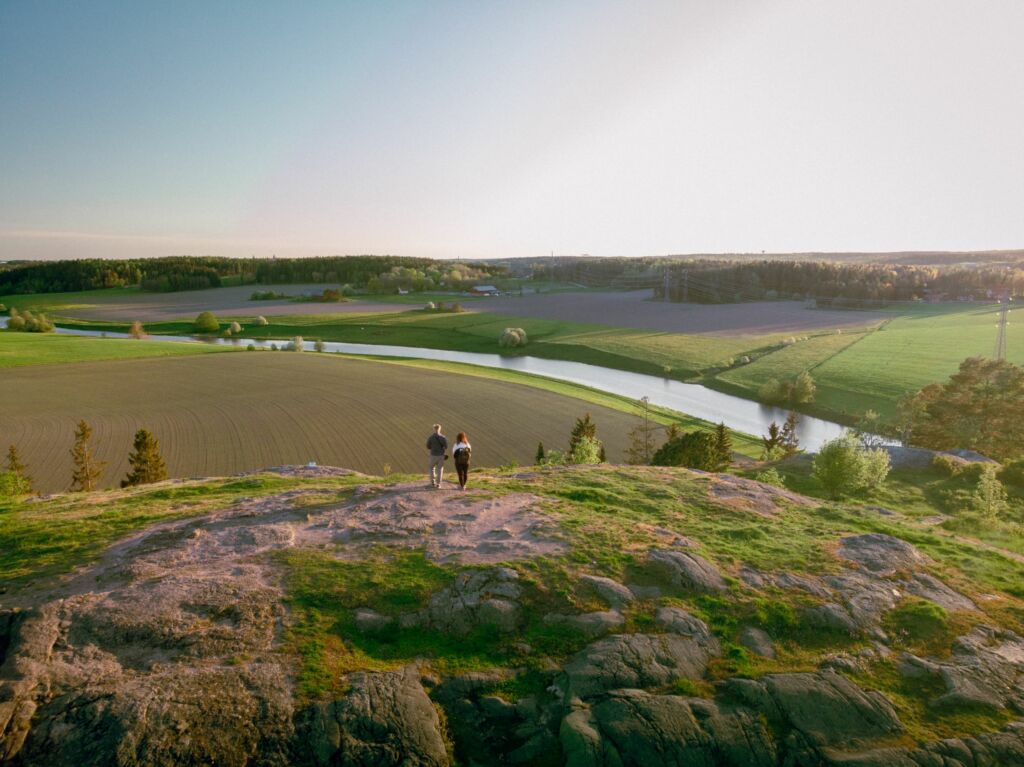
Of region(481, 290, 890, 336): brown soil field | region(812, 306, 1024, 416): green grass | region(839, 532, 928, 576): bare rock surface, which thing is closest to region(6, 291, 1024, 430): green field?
region(812, 306, 1024, 416): green grass

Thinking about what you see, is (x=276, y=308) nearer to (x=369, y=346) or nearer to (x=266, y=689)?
(x=369, y=346)

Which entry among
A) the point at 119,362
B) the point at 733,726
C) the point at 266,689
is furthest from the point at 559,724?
the point at 119,362

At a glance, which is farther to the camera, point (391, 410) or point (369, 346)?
point (369, 346)

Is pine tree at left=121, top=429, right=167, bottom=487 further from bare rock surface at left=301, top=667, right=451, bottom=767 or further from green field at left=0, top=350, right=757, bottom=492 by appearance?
bare rock surface at left=301, top=667, right=451, bottom=767

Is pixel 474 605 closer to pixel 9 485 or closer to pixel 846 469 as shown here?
pixel 9 485

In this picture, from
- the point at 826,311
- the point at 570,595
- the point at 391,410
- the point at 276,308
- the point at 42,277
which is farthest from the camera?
the point at 42,277
